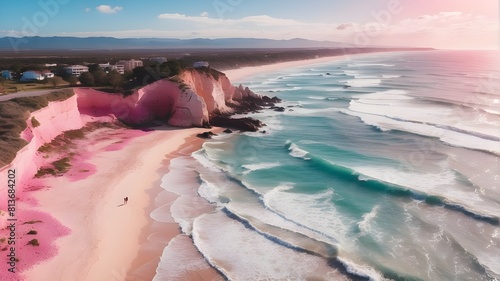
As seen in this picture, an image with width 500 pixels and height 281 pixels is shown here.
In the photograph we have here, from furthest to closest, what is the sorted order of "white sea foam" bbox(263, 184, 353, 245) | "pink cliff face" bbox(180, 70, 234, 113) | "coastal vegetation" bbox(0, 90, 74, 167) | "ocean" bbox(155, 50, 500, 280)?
"pink cliff face" bbox(180, 70, 234, 113), "coastal vegetation" bbox(0, 90, 74, 167), "white sea foam" bbox(263, 184, 353, 245), "ocean" bbox(155, 50, 500, 280)

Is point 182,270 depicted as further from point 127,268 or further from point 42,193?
point 42,193

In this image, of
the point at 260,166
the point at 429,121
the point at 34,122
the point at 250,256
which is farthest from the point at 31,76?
the point at 429,121

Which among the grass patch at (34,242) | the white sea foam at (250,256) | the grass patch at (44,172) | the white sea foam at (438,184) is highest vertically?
the grass patch at (34,242)

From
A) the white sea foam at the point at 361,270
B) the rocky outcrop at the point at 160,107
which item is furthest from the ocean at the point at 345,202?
the rocky outcrop at the point at 160,107

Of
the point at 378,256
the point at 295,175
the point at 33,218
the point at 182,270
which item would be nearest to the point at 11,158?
the point at 33,218

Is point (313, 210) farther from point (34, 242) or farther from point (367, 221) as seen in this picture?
point (34, 242)

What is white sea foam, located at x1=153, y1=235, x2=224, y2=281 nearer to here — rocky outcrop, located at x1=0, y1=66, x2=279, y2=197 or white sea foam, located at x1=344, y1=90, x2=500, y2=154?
rocky outcrop, located at x1=0, y1=66, x2=279, y2=197

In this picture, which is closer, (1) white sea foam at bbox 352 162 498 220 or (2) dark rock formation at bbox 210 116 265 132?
(1) white sea foam at bbox 352 162 498 220

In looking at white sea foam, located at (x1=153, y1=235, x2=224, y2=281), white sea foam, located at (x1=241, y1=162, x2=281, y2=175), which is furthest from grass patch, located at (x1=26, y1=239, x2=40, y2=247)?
white sea foam, located at (x1=241, y1=162, x2=281, y2=175)

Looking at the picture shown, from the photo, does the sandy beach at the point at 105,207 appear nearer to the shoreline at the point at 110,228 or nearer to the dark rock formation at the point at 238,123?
the shoreline at the point at 110,228

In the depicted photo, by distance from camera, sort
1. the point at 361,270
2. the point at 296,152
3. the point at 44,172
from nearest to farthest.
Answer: the point at 361,270
the point at 44,172
the point at 296,152
